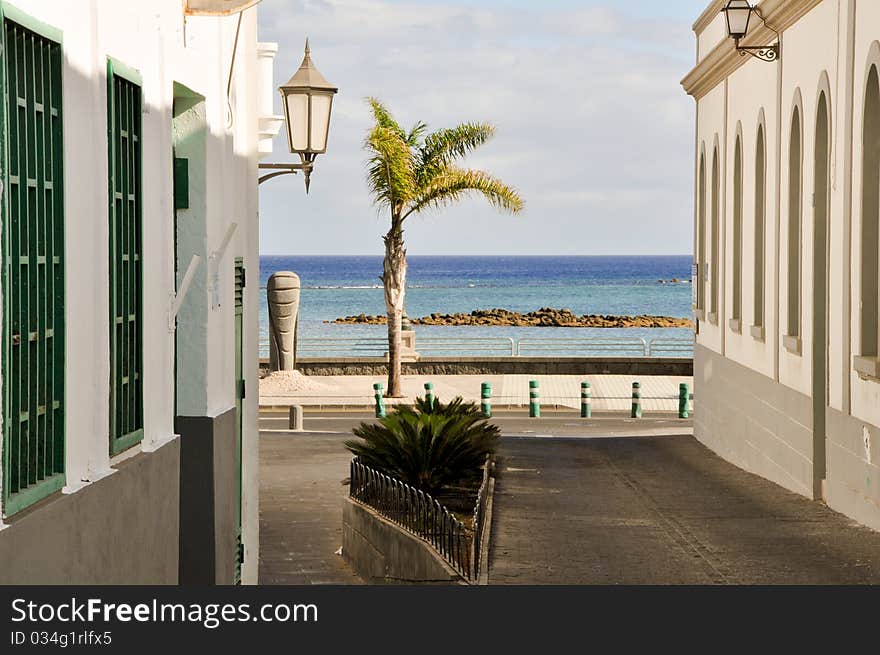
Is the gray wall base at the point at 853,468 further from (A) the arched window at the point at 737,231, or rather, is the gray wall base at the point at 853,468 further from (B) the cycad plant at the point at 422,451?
(A) the arched window at the point at 737,231

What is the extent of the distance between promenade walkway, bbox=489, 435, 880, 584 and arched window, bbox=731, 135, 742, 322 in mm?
2431

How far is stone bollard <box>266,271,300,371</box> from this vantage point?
36.2 metres

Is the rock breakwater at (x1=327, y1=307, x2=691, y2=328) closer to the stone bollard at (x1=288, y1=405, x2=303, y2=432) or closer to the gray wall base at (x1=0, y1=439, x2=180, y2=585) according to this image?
the stone bollard at (x1=288, y1=405, x2=303, y2=432)

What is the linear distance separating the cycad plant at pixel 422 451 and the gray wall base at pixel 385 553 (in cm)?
72

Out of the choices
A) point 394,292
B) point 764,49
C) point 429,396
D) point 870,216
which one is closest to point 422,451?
point 429,396

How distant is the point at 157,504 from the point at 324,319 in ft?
321

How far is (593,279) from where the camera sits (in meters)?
166

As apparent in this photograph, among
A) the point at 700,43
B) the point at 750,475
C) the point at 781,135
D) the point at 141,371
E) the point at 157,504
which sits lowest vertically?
the point at 750,475

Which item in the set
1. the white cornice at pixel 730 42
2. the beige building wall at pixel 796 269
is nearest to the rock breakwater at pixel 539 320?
the white cornice at pixel 730 42

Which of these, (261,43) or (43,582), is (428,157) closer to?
(261,43)

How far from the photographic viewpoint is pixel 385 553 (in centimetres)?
1329

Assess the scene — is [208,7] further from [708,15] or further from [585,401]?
[585,401]

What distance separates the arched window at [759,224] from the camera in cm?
1941

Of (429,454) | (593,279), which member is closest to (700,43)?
(429,454)
